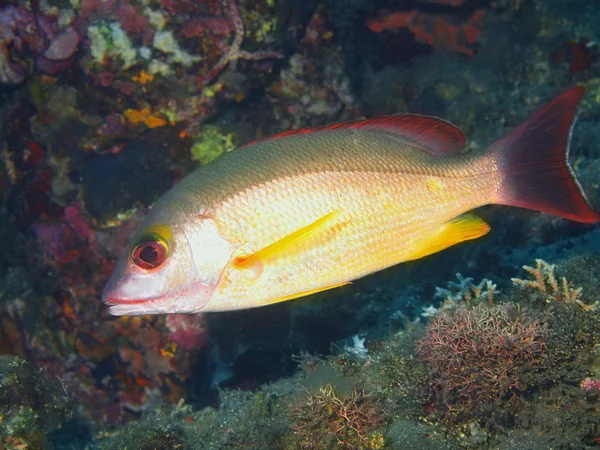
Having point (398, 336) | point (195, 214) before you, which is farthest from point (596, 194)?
point (195, 214)

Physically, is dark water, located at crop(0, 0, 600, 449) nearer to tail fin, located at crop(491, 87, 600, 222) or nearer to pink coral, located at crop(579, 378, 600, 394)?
pink coral, located at crop(579, 378, 600, 394)

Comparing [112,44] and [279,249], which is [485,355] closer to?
[279,249]

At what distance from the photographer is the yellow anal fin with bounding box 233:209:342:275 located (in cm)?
238

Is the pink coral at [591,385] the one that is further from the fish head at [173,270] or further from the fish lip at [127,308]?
the fish lip at [127,308]

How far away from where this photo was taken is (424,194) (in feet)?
8.83

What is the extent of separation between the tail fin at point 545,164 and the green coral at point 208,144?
3250mm

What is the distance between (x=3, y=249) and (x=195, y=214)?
486cm

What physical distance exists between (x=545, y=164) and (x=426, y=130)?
760 mm

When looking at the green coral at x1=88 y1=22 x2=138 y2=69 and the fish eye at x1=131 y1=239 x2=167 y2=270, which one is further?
the green coral at x1=88 y1=22 x2=138 y2=69

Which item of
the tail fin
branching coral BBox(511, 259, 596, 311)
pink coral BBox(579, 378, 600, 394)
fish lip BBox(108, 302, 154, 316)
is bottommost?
pink coral BBox(579, 378, 600, 394)

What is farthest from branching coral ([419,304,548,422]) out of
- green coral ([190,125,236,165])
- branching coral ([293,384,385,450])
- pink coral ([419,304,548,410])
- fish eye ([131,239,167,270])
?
green coral ([190,125,236,165])

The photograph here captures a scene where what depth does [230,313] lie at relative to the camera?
5035mm

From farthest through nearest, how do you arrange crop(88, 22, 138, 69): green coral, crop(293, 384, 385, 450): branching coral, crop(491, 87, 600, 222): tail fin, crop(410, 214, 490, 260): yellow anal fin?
crop(88, 22, 138, 69): green coral → crop(293, 384, 385, 450): branching coral → crop(410, 214, 490, 260): yellow anal fin → crop(491, 87, 600, 222): tail fin

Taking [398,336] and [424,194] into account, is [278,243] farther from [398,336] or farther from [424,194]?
[398,336]
